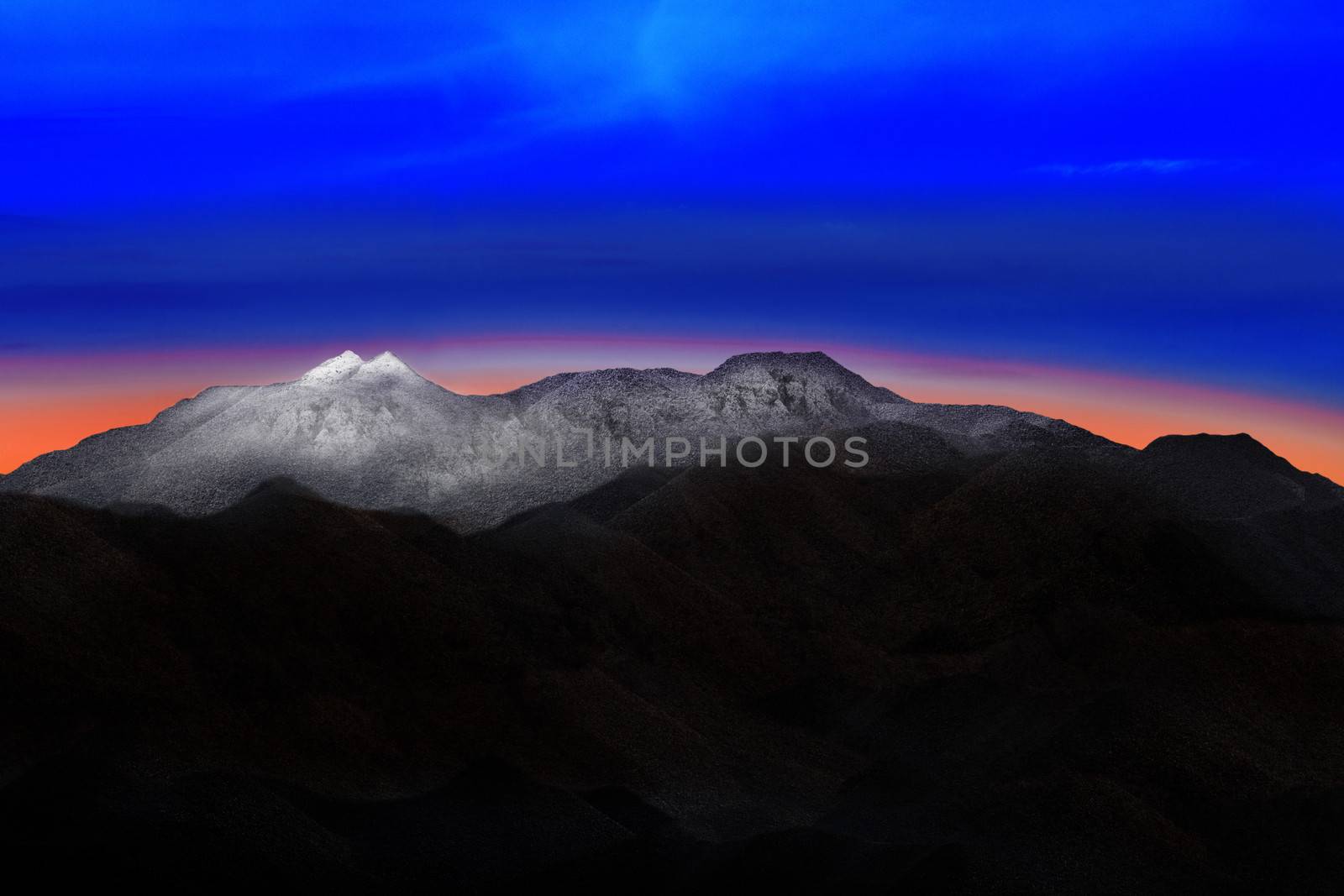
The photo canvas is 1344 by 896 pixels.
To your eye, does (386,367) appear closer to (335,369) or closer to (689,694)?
(335,369)

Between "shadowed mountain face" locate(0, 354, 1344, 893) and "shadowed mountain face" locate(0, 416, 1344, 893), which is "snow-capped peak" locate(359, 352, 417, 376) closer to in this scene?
"shadowed mountain face" locate(0, 354, 1344, 893)

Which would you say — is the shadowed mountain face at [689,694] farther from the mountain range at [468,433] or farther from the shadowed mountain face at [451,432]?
the shadowed mountain face at [451,432]

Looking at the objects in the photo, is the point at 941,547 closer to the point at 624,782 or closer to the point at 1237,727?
the point at 1237,727

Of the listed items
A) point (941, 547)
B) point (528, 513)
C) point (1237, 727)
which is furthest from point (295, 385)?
point (1237, 727)

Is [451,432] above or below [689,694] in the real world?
above

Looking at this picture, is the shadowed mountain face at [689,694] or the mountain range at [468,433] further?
the mountain range at [468,433]

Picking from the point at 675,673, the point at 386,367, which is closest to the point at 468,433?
the point at 386,367

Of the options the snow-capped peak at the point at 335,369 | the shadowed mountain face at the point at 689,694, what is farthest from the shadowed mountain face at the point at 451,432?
the shadowed mountain face at the point at 689,694
